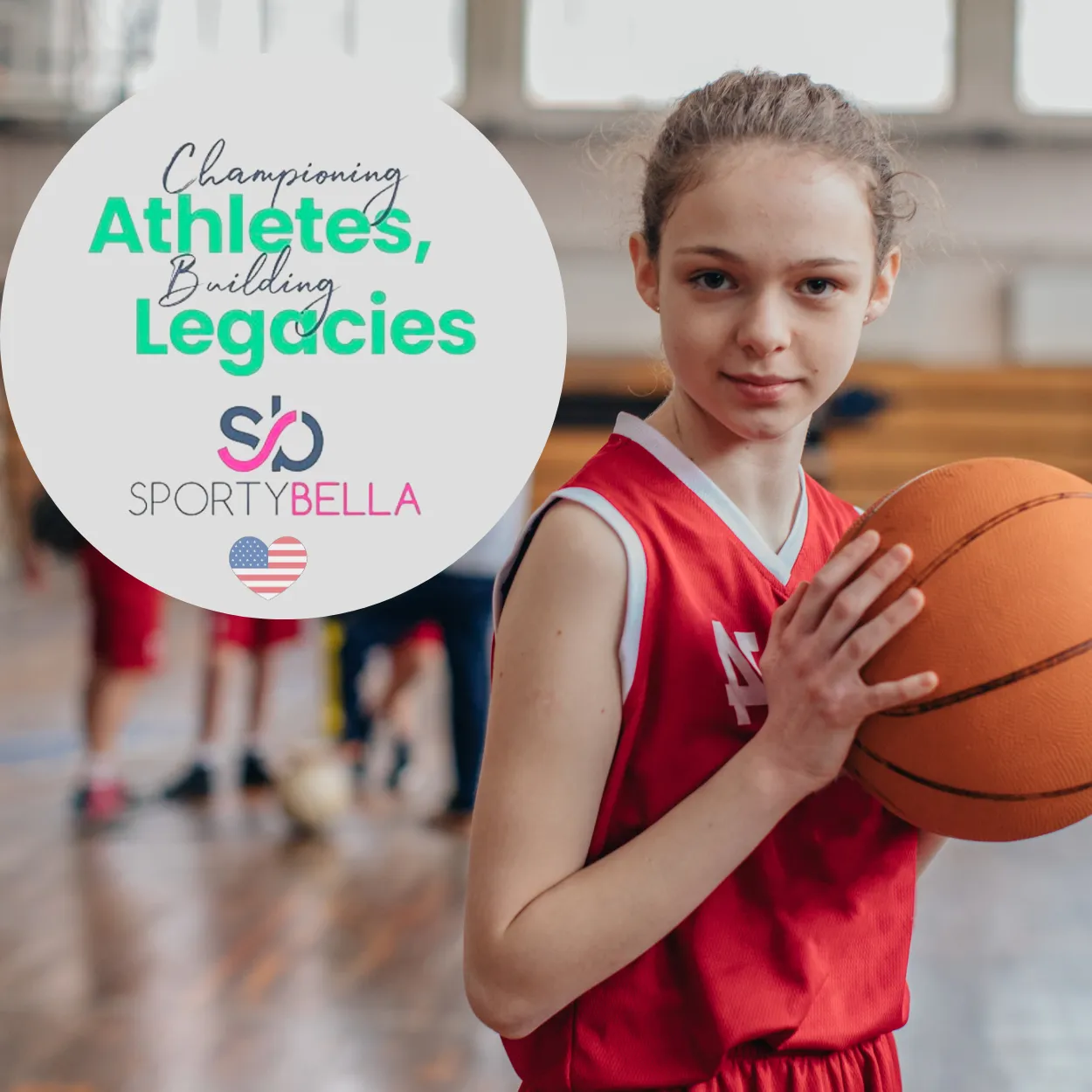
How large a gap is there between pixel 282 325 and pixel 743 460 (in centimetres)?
124

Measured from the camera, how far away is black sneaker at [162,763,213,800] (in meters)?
4.30

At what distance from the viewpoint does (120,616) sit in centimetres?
402

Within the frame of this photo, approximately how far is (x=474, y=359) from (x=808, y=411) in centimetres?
117

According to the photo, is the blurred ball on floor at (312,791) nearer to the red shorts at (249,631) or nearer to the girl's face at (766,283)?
the red shorts at (249,631)

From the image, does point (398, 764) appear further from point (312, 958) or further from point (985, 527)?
point (985, 527)

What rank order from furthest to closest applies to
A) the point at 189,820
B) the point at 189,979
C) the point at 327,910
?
the point at 189,820
the point at 327,910
the point at 189,979

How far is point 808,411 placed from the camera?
93 cm

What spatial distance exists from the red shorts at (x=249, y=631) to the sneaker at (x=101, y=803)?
0.55m

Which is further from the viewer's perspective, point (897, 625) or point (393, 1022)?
point (393, 1022)

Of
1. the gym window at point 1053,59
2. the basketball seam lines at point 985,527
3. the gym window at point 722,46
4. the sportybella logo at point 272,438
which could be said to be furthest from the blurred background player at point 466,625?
the gym window at point 1053,59

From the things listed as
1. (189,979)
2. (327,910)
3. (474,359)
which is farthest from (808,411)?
(327,910)

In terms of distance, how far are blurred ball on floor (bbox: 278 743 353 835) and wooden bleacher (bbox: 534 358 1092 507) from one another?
6194mm

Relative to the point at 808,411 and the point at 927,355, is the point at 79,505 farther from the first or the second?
the point at 927,355

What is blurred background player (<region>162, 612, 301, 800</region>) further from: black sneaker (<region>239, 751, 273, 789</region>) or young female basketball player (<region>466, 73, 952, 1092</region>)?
young female basketball player (<region>466, 73, 952, 1092</region>)
